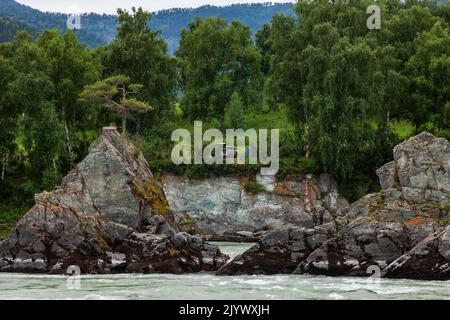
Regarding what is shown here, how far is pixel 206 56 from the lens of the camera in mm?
81250

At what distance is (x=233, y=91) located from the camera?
268 feet

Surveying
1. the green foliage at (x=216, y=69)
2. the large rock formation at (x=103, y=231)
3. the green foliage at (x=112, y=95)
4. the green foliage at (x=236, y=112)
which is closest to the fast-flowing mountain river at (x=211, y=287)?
the large rock formation at (x=103, y=231)

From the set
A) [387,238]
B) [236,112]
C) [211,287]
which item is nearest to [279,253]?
[387,238]

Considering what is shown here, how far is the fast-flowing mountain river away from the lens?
34.3 metres

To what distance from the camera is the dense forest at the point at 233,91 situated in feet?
223

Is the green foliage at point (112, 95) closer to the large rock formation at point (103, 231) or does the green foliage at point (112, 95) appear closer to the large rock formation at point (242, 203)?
the large rock formation at point (242, 203)

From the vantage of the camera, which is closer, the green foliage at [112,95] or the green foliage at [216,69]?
the green foliage at [112,95]

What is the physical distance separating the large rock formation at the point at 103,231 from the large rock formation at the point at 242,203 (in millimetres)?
17620

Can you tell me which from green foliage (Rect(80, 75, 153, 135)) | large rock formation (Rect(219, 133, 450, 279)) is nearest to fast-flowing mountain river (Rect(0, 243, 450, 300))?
large rock formation (Rect(219, 133, 450, 279))

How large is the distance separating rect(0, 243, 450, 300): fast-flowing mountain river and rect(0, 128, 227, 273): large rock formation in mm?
1905

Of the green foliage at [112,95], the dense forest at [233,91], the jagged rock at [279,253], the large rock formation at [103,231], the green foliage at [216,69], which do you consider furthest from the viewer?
the green foliage at [216,69]

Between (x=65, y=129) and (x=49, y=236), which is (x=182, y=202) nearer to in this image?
(x=65, y=129)

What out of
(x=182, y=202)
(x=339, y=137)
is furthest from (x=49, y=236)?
(x=339, y=137)

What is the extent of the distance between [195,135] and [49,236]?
3421 cm
